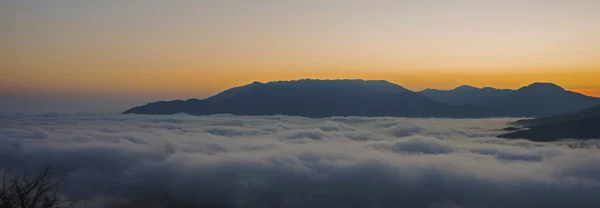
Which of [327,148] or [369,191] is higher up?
[327,148]

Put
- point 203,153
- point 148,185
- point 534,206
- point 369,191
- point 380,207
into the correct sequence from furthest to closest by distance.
A: point 203,153, point 148,185, point 369,191, point 380,207, point 534,206

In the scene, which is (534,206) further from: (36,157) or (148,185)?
(36,157)

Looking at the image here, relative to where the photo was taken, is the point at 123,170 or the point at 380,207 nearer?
the point at 380,207

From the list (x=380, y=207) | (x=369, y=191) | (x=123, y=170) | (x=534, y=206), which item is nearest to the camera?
(x=534, y=206)

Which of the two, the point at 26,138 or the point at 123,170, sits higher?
the point at 26,138

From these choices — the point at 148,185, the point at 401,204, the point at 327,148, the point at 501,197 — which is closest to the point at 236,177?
the point at 148,185

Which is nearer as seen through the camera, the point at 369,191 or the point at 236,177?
the point at 369,191

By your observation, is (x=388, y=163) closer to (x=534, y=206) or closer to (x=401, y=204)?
(x=401, y=204)

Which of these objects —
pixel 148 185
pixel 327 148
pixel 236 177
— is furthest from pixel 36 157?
pixel 327 148

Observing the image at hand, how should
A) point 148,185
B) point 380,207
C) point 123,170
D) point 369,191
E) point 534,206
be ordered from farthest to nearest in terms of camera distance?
point 123,170 < point 148,185 < point 369,191 < point 380,207 < point 534,206
